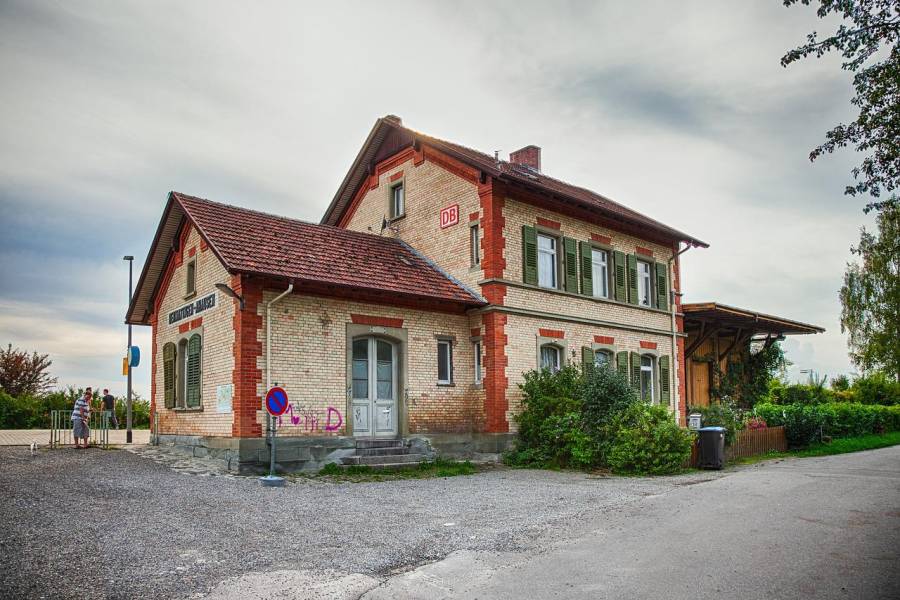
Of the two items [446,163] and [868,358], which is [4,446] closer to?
[446,163]

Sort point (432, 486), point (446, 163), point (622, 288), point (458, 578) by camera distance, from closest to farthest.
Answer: point (458, 578), point (432, 486), point (446, 163), point (622, 288)

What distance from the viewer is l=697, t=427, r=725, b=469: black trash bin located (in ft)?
52.0

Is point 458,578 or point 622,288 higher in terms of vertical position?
point 622,288

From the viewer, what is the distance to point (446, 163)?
19984 millimetres

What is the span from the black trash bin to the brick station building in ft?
14.4

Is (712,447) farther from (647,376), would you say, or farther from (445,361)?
(647,376)

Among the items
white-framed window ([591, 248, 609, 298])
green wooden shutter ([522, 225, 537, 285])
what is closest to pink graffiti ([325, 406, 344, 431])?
green wooden shutter ([522, 225, 537, 285])

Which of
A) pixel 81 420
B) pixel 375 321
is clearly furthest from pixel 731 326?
pixel 81 420

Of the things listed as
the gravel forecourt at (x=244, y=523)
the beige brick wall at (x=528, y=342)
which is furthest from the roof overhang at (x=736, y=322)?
the gravel forecourt at (x=244, y=523)

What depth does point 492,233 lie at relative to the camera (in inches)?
723

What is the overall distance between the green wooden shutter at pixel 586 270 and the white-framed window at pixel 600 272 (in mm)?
370

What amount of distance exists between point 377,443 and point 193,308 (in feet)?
18.5

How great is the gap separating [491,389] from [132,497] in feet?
29.3

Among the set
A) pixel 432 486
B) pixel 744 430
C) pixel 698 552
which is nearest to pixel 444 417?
pixel 432 486
